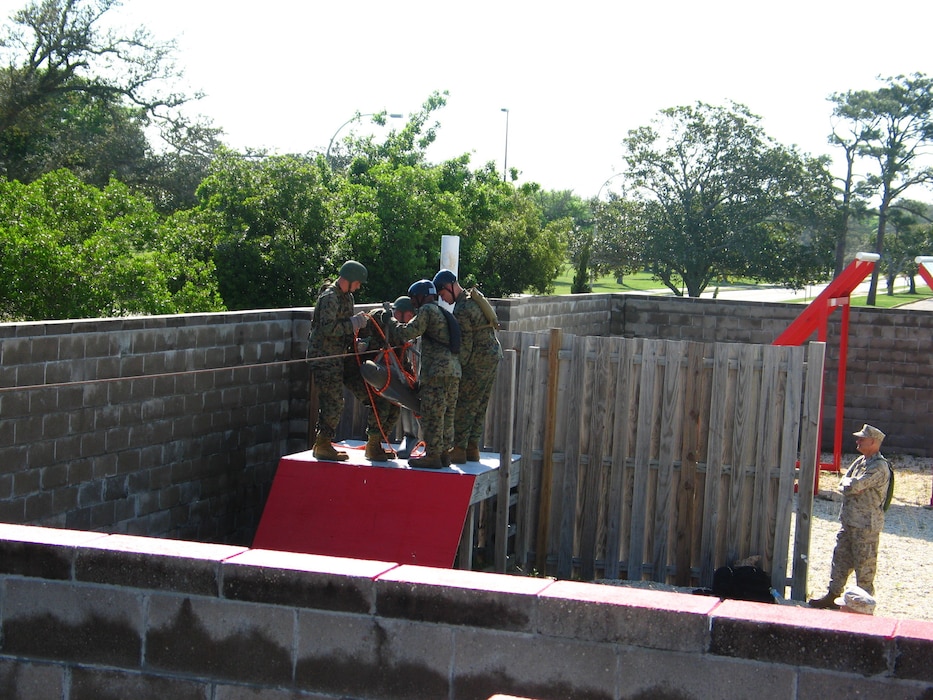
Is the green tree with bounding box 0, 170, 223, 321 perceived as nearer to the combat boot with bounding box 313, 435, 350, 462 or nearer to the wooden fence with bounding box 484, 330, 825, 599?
the combat boot with bounding box 313, 435, 350, 462

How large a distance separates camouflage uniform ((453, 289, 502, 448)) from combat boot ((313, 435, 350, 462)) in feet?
3.35

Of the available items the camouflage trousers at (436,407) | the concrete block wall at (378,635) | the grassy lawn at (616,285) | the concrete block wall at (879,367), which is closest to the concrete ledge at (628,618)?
the concrete block wall at (378,635)

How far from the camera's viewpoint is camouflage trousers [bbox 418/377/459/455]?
28.6 feet

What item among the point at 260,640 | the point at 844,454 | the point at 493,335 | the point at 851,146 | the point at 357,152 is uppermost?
the point at 851,146

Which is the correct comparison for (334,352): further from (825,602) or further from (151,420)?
(825,602)

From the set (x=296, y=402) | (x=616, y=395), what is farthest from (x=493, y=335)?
(x=296, y=402)

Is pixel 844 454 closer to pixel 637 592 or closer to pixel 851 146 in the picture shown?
pixel 637 592

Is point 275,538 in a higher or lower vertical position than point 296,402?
lower

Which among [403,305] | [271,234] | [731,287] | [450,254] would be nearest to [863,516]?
[403,305]

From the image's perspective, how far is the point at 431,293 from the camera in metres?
8.94

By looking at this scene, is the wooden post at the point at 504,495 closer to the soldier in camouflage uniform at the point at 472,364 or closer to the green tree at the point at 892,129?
the soldier in camouflage uniform at the point at 472,364

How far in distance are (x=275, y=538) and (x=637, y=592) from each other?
5086 millimetres

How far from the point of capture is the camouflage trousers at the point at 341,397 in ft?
29.7

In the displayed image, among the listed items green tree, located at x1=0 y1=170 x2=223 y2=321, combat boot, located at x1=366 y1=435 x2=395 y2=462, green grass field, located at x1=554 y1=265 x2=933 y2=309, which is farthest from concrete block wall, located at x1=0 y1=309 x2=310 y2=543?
green grass field, located at x1=554 y1=265 x2=933 y2=309
